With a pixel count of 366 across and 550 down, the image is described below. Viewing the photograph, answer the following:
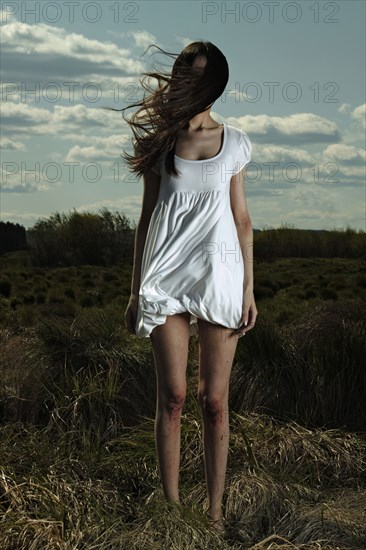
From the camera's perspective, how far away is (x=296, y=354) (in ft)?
18.1

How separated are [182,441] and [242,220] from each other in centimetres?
159

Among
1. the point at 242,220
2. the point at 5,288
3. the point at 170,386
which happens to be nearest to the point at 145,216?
the point at 242,220

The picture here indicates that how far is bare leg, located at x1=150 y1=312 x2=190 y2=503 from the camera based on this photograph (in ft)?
11.4

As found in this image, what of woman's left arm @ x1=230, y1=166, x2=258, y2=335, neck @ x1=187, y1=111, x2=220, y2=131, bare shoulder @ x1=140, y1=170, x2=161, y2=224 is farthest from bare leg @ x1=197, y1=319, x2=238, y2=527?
neck @ x1=187, y1=111, x2=220, y2=131

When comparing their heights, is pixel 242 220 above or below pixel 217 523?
above

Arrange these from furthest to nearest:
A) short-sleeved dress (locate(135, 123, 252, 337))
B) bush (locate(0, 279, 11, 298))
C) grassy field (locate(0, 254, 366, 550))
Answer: bush (locate(0, 279, 11, 298)), grassy field (locate(0, 254, 366, 550)), short-sleeved dress (locate(135, 123, 252, 337))

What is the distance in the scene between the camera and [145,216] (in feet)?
11.7

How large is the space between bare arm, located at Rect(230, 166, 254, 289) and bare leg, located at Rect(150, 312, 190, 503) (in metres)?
0.32

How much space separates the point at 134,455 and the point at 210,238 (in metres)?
1.55

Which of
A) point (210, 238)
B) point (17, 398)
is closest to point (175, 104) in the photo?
point (210, 238)

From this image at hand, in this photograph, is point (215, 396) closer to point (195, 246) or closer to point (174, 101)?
point (195, 246)

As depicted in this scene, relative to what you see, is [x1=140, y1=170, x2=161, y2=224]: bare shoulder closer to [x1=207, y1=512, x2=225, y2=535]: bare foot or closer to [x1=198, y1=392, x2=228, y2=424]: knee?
[x1=198, y1=392, x2=228, y2=424]: knee

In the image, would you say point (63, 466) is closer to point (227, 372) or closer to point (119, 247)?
point (227, 372)

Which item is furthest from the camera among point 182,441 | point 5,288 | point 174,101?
point 5,288
